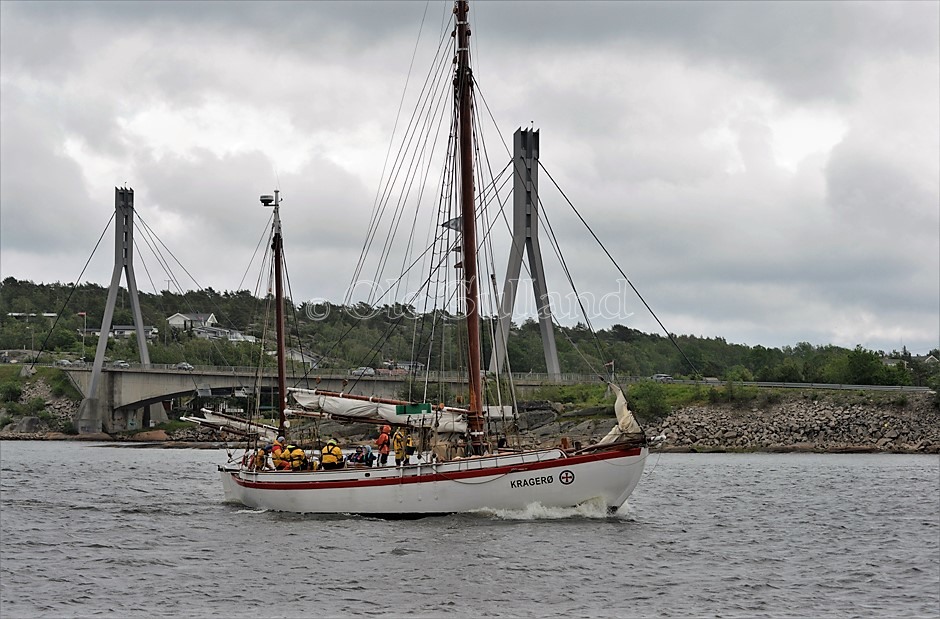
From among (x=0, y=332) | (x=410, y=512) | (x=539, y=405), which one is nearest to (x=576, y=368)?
(x=539, y=405)

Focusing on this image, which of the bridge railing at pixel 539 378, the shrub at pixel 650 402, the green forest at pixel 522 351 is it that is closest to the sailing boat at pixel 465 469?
the bridge railing at pixel 539 378

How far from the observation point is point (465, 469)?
35.2 metres

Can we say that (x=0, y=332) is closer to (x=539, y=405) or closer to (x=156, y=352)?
(x=156, y=352)

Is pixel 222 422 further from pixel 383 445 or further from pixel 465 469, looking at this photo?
pixel 465 469

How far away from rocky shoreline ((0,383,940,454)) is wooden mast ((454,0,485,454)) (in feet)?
136

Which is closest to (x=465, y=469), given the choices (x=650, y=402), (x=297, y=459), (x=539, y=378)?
(x=297, y=459)

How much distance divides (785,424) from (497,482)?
57.2 m

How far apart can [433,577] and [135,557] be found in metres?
9.01

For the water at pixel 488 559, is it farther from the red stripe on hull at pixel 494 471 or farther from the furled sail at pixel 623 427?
the furled sail at pixel 623 427

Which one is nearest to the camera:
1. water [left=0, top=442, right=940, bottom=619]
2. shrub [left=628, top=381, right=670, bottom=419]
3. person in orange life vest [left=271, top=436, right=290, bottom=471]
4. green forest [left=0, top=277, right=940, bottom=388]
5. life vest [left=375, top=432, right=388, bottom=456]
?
water [left=0, top=442, right=940, bottom=619]

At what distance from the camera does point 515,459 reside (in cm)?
3494

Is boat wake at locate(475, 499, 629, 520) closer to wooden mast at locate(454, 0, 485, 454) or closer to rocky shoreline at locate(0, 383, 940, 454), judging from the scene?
wooden mast at locate(454, 0, 485, 454)

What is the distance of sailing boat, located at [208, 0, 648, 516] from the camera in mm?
35031

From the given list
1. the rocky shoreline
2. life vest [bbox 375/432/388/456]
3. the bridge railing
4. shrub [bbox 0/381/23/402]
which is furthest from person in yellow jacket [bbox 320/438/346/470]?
shrub [bbox 0/381/23/402]
